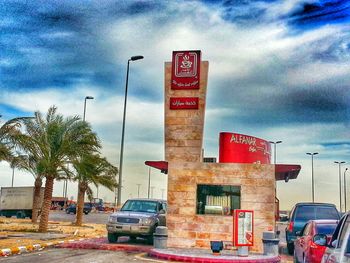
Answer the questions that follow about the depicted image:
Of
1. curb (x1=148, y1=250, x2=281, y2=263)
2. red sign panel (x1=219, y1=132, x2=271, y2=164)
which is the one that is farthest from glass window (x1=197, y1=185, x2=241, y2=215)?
curb (x1=148, y1=250, x2=281, y2=263)

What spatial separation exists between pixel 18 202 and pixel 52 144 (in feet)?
87.2

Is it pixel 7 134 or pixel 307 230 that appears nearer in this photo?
pixel 307 230

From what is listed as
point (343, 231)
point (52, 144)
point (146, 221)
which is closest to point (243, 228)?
point (146, 221)

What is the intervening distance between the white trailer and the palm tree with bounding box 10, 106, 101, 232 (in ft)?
79.6

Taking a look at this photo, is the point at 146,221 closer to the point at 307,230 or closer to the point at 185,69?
the point at 185,69

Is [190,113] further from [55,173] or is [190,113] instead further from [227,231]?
[55,173]

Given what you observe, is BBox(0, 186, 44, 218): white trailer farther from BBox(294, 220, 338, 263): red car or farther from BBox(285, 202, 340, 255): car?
BBox(294, 220, 338, 263): red car

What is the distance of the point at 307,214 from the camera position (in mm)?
18359

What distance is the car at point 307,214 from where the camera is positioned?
18.0m

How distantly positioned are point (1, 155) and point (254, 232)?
13.6 m

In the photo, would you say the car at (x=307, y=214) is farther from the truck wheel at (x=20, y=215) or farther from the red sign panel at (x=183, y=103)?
the truck wheel at (x=20, y=215)

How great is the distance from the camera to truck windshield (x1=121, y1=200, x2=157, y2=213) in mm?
20859

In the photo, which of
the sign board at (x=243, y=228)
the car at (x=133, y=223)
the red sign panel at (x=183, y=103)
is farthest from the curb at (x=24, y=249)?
the red sign panel at (x=183, y=103)

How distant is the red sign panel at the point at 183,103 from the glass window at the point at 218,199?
3284 millimetres
